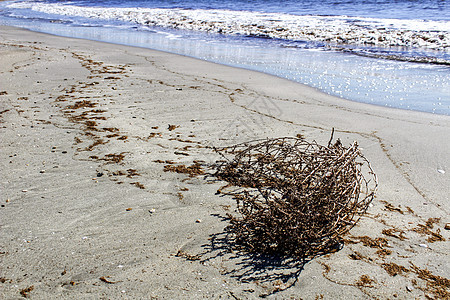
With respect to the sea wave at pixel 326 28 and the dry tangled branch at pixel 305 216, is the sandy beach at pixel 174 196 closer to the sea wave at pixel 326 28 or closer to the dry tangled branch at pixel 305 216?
the dry tangled branch at pixel 305 216

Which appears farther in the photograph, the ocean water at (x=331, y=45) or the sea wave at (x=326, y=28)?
the sea wave at (x=326, y=28)

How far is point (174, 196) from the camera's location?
353 cm

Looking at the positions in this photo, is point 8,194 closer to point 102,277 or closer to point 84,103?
point 102,277

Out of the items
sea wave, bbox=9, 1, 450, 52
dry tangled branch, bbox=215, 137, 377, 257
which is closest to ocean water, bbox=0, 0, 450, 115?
sea wave, bbox=9, 1, 450, 52

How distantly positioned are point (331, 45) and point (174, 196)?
11.6 metres

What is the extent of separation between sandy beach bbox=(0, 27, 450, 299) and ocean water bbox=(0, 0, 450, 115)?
1423mm

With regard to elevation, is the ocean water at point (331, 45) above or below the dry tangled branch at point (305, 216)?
above

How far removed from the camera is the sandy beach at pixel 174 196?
2.51 meters

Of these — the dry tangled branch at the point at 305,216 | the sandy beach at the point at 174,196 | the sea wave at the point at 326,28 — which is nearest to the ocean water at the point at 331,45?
the sea wave at the point at 326,28

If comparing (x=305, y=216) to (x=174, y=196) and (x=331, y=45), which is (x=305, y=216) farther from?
(x=331, y=45)

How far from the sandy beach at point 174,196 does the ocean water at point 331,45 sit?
1423 millimetres

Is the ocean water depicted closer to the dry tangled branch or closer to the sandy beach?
the sandy beach

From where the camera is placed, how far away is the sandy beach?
8.22 ft

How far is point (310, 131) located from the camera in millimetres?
5324
